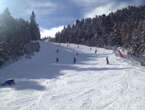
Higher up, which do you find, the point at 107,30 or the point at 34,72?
the point at 107,30

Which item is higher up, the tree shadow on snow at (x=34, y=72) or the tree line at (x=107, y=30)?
the tree line at (x=107, y=30)

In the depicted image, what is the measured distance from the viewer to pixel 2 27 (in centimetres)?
2631

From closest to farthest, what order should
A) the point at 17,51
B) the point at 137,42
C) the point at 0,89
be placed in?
the point at 0,89
the point at 17,51
the point at 137,42

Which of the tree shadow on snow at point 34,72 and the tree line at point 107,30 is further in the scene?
the tree line at point 107,30

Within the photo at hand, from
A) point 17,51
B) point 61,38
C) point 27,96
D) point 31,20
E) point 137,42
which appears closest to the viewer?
point 27,96

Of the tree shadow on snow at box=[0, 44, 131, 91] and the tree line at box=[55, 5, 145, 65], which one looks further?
the tree line at box=[55, 5, 145, 65]

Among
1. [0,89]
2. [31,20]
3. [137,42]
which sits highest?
[31,20]

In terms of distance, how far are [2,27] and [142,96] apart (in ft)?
92.9

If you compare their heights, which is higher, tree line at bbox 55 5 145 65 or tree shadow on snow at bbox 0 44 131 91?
tree line at bbox 55 5 145 65

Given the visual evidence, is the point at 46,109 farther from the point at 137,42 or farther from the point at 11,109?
the point at 137,42

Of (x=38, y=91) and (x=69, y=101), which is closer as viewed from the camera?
(x=69, y=101)

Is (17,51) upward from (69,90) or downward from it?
upward

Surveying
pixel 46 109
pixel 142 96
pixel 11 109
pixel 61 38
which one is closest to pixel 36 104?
pixel 46 109

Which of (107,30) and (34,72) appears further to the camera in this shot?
(107,30)
